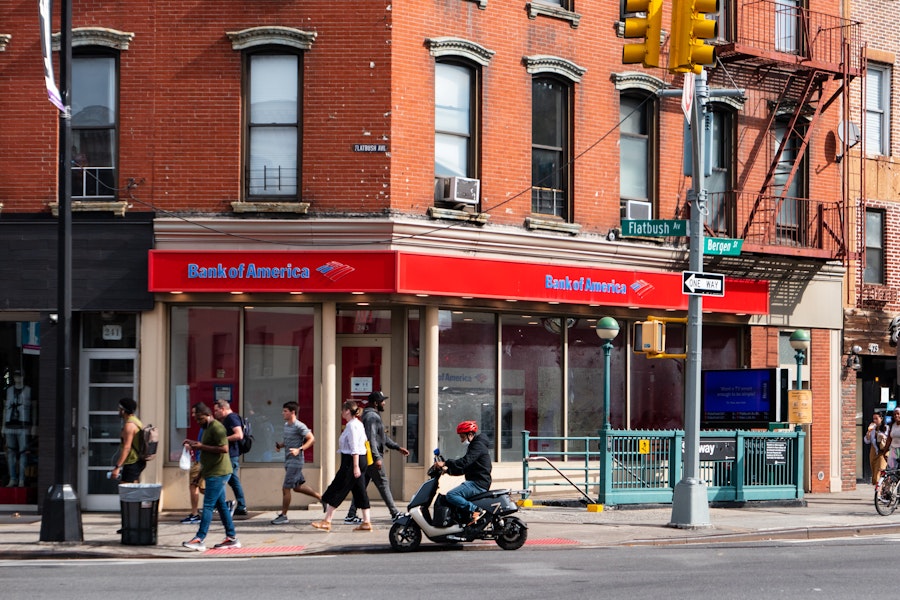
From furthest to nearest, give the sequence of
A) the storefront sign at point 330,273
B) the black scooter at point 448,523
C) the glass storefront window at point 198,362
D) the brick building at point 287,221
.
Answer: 1. the glass storefront window at point 198,362
2. the brick building at point 287,221
3. the storefront sign at point 330,273
4. the black scooter at point 448,523

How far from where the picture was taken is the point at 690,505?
18.6m

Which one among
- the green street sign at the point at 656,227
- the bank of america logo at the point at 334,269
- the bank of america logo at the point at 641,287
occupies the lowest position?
the bank of america logo at the point at 641,287

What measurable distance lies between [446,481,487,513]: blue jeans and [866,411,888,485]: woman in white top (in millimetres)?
11430

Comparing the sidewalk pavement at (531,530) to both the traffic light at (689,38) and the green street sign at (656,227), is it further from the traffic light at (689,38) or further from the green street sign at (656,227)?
the traffic light at (689,38)

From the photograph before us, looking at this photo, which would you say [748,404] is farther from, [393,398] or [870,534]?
[393,398]

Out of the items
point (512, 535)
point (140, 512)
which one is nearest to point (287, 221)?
point (140, 512)

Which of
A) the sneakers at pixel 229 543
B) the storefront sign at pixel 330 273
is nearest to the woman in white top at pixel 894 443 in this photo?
the storefront sign at pixel 330 273

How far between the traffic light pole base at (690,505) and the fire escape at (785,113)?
6.96m

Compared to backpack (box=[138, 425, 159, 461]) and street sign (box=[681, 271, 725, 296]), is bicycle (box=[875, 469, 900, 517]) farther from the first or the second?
backpack (box=[138, 425, 159, 461])

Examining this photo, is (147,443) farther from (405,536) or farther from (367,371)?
(367,371)

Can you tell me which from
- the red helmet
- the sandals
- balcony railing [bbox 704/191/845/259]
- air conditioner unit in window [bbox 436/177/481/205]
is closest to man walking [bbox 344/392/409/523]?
the sandals

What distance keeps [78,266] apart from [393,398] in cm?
525

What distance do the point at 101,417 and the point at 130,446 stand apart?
3675mm

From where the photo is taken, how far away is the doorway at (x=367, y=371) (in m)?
21.6
